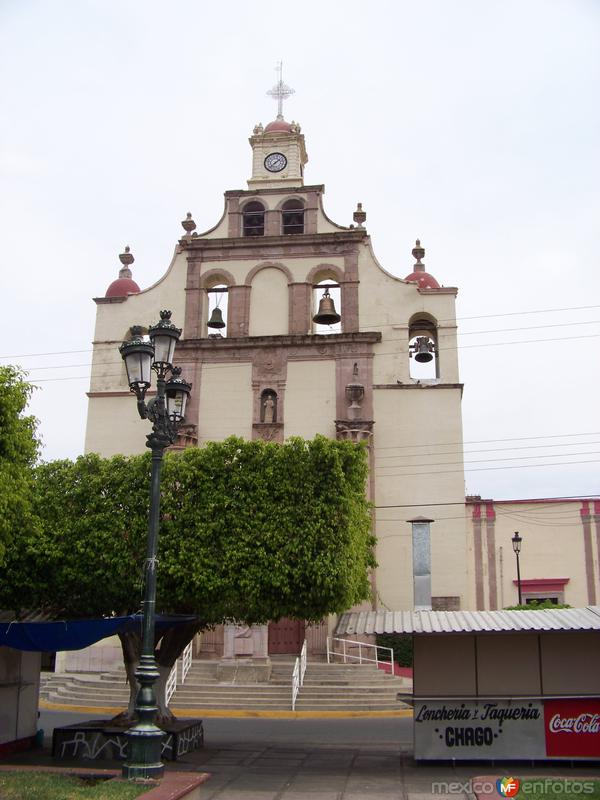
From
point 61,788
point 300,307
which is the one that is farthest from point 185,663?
point 61,788

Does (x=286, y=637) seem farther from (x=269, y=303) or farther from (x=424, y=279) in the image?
(x=424, y=279)

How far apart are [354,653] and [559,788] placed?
15.3 metres

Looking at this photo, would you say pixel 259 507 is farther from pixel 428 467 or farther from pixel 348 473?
pixel 428 467

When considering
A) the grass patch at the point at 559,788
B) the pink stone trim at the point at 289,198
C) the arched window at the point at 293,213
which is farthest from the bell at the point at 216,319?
the grass patch at the point at 559,788

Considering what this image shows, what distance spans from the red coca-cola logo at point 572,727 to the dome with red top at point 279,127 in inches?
967

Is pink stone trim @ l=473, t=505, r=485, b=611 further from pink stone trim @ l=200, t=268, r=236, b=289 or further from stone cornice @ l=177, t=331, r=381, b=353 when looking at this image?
pink stone trim @ l=200, t=268, r=236, b=289

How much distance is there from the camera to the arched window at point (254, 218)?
99.7 ft

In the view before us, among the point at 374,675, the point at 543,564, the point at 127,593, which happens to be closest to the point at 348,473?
the point at 127,593

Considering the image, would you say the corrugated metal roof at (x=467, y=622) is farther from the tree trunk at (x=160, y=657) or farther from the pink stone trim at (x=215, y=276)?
the pink stone trim at (x=215, y=276)

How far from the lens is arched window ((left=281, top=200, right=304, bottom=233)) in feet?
99.2

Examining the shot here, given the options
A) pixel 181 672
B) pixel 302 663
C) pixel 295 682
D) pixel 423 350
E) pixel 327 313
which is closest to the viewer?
pixel 295 682

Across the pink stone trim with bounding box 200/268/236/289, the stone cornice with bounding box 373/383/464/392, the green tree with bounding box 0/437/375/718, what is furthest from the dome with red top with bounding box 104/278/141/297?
the green tree with bounding box 0/437/375/718

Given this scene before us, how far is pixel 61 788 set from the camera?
9133 millimetres

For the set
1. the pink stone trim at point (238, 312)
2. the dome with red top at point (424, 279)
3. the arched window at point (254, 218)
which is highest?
the arched window at point (254, 218)
